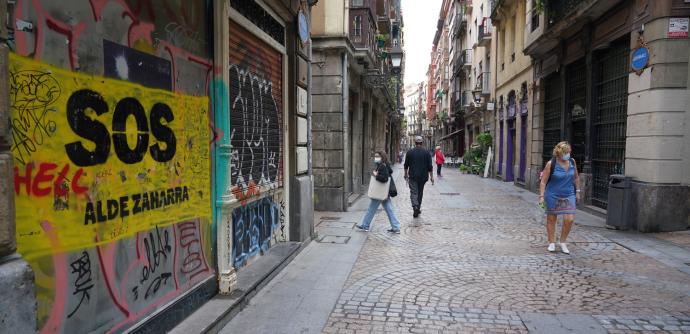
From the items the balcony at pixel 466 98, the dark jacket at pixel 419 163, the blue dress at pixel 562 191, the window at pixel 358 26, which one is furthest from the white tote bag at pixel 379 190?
the balcony at pixel 466 98

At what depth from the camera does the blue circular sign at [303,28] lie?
7066mm

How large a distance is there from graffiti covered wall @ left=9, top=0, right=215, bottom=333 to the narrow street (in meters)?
1.08

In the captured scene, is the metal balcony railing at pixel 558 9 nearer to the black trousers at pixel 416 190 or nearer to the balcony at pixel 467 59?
the black trousers at pixel 416 190

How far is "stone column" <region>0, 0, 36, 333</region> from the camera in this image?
2.15 meters

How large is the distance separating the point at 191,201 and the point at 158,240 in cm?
57

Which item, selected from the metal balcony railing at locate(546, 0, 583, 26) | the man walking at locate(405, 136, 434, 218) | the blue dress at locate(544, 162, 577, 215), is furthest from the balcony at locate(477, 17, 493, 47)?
the blue dress at locate(544, 162, 577, 215)

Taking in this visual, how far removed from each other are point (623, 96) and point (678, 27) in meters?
2.13

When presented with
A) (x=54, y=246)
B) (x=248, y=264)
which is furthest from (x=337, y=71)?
(x=54, y=246)

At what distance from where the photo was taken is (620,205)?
8766mm

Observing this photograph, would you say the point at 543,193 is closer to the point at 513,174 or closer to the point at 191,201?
the point at 191,201

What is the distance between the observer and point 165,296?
380cm

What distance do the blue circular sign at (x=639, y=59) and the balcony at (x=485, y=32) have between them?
55.8ft

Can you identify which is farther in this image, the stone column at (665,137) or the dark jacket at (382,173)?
the dark jacket at (382,173)

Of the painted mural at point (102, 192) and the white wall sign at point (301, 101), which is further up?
the white wall sign at point (301, 101)
